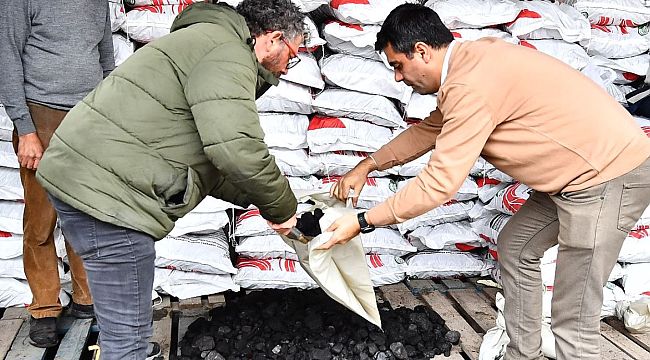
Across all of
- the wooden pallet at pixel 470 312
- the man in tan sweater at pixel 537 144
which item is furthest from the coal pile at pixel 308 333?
the man in tan sweater at pixel 537 144

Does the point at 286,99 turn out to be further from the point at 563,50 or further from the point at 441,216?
the point at 563,50

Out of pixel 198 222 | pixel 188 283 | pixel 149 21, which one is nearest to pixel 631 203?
pixel 198 222

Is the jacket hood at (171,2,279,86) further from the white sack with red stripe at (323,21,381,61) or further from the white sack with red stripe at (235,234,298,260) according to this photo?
the white sack with red stripe at (235,234,298,260)

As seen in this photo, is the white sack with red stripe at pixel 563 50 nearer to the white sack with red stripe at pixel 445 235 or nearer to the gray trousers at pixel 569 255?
the white sack with red stripe at pixel 445 235

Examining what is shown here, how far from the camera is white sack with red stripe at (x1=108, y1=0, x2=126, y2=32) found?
2721 mm

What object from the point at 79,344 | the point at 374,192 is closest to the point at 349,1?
the point at 374,192

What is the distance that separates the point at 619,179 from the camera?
1.93 meters

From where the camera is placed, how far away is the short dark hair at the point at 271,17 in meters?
1.69

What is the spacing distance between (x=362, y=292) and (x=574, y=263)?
72 centimetres

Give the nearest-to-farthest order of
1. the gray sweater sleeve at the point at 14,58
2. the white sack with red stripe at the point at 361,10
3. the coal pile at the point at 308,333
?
the gray sweater sleeve at the point at 14,58, the coal pile at the point at 308,333, the white sack with red stripe at the point at 361,10

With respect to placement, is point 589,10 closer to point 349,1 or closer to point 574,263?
point 349,1

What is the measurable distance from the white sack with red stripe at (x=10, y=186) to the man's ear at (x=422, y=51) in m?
1.85

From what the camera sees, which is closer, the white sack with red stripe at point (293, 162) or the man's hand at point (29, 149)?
the man's hand at point (29, 149)

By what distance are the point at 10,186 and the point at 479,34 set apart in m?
2.23
